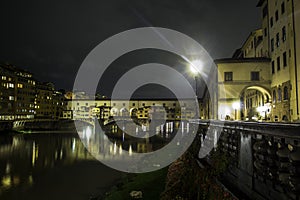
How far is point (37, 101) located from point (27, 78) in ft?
45.2

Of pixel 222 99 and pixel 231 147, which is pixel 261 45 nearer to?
pixel 222 99

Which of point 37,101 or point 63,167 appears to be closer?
point 63,167

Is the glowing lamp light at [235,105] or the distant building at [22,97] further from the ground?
the distant building at [22,97]

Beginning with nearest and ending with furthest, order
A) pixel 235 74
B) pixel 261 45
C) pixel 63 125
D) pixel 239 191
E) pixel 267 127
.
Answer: pixel 267 127
pixel 239 191
pixel 235 74
pixel 261 45
pixel 63 125

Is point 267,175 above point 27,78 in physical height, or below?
below

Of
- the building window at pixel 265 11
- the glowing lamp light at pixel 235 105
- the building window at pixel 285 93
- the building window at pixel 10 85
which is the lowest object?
the glowing lamp light at pixel 235 105

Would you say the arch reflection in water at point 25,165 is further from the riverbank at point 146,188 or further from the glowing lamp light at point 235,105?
the glowing lamp light at point 235,105

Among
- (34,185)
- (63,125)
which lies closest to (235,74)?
(34,185)

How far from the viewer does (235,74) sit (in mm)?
37594

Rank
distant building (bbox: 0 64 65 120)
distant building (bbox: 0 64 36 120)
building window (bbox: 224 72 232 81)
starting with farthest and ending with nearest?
1. distant building (bbox: 0 64 65 120)
2. distant building (bbox: 0 64 36 120)
3. building window (bbox: 224 72 232 81)

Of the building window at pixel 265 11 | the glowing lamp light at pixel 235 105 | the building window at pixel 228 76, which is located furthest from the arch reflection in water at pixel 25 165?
the building window at pixel 265 11

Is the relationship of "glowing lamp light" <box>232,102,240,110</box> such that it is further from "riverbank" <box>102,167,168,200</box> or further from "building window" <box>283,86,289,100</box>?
"riverbank" <box>102,167,168,200</box>

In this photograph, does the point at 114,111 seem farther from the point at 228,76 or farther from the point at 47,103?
the point at 228,76

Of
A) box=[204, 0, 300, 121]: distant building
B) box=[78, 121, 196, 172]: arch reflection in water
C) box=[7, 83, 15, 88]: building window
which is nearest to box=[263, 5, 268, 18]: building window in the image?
box=[204, 0, 300, 121]: distant building
